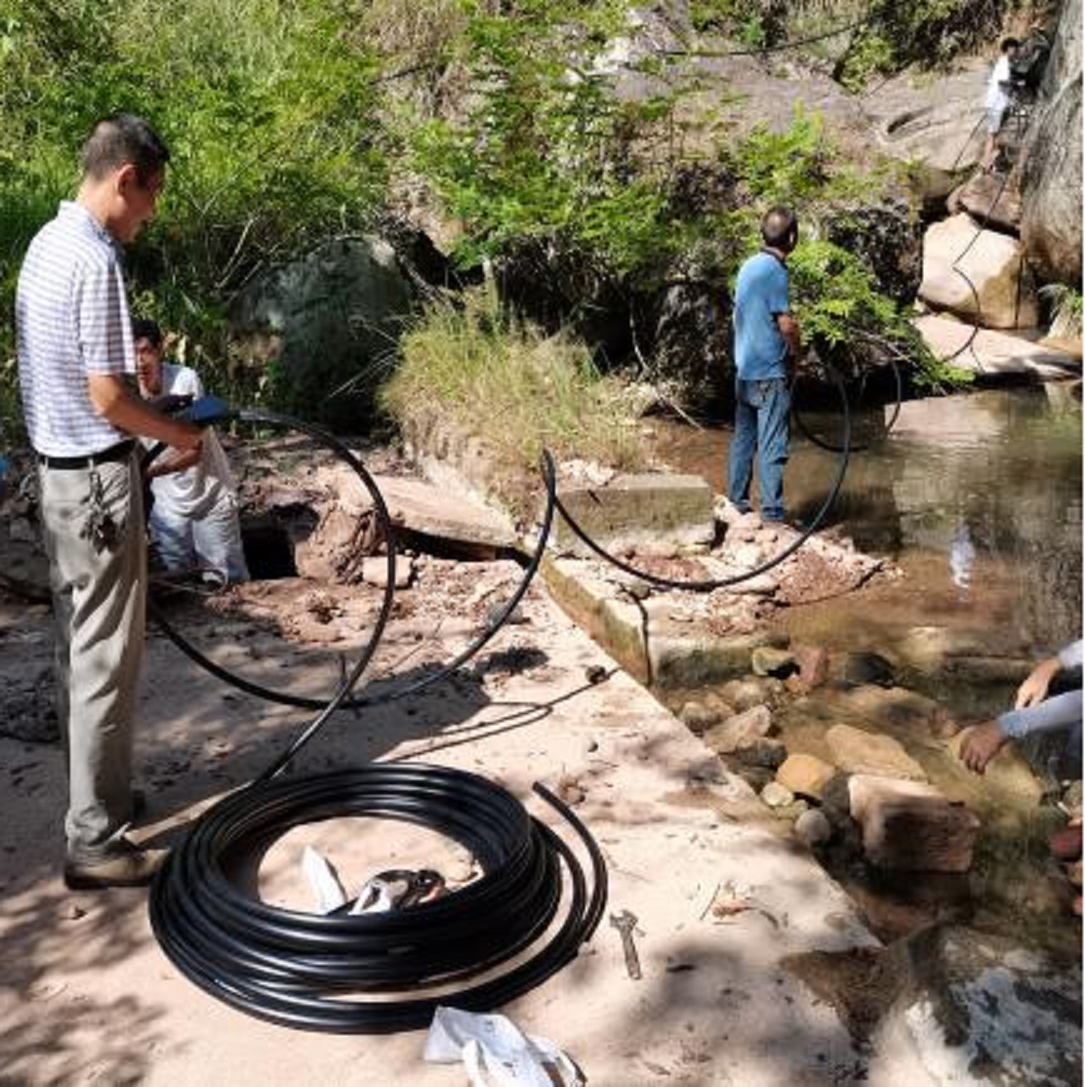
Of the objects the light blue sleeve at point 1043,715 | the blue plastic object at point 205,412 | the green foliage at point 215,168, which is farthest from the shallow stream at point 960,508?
the blue plastic object at point 205,412

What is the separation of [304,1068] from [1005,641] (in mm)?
4224

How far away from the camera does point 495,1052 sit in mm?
2658

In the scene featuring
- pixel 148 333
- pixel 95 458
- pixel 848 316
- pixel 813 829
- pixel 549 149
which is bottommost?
pixel 813 829

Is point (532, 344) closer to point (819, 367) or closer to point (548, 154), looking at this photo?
point (548, 154)

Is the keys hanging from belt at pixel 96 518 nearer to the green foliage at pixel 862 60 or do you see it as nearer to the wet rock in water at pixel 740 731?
the wet rock in water at pixel 740 731

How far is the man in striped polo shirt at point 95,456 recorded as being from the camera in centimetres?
308

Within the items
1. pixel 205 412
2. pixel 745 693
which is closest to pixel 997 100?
pixel 745 693

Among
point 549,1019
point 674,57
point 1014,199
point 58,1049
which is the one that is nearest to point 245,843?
point 58,1049

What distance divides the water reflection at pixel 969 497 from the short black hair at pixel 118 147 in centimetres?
436

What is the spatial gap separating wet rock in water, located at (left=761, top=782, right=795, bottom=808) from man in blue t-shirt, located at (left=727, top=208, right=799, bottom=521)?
9.17ft

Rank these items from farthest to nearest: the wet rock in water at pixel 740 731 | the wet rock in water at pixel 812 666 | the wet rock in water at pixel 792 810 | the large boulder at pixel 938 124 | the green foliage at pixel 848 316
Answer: the large boulder at pixel 938 124 < the green foliage at pixel 848 316 < the wet rock in water at pixel 812 666 < the wet rock in water at pixel 740 731 < the wet rock in water at pixel 792 810

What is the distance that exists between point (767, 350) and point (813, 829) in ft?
11.2

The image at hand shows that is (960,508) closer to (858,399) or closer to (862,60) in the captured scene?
(858,399)

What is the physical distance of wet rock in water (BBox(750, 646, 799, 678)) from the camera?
17.9 ft
